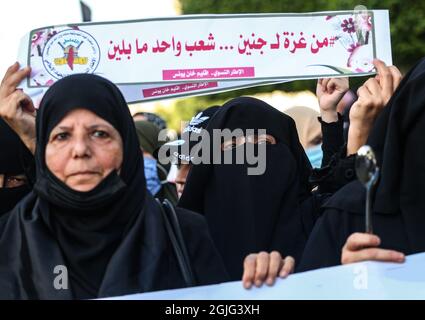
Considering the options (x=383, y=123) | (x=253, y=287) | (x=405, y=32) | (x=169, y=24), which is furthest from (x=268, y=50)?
(x=405, y=32)

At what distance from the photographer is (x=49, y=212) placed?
9.57ft

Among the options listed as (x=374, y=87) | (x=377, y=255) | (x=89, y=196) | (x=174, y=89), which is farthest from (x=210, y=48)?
(x=377, y=255)

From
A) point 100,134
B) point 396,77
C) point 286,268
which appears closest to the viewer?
point 286,268

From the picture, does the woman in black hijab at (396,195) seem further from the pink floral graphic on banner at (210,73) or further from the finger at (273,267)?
the pink floral graphic on banner at (210,73)

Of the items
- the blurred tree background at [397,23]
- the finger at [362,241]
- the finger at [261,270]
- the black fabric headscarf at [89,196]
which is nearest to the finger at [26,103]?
the black fabric headscarf at [89,196]

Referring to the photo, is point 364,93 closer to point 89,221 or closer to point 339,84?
point 339,84

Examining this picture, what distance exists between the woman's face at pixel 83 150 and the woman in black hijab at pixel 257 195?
84 cm

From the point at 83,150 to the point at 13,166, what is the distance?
80cm

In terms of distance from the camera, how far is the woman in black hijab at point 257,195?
11.9ft

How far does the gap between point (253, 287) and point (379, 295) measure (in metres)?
0.36

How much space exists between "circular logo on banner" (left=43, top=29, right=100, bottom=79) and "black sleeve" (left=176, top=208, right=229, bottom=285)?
0.82 meters

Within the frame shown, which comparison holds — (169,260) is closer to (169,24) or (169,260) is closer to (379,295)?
(379,295)

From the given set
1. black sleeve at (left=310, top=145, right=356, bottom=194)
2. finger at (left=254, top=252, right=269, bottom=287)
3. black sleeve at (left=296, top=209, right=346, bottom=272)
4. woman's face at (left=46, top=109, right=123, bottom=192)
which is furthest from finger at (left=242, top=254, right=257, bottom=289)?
black sleeve at (left=310, top=145, right=356, bottom=194)

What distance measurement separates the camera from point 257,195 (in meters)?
3.78
